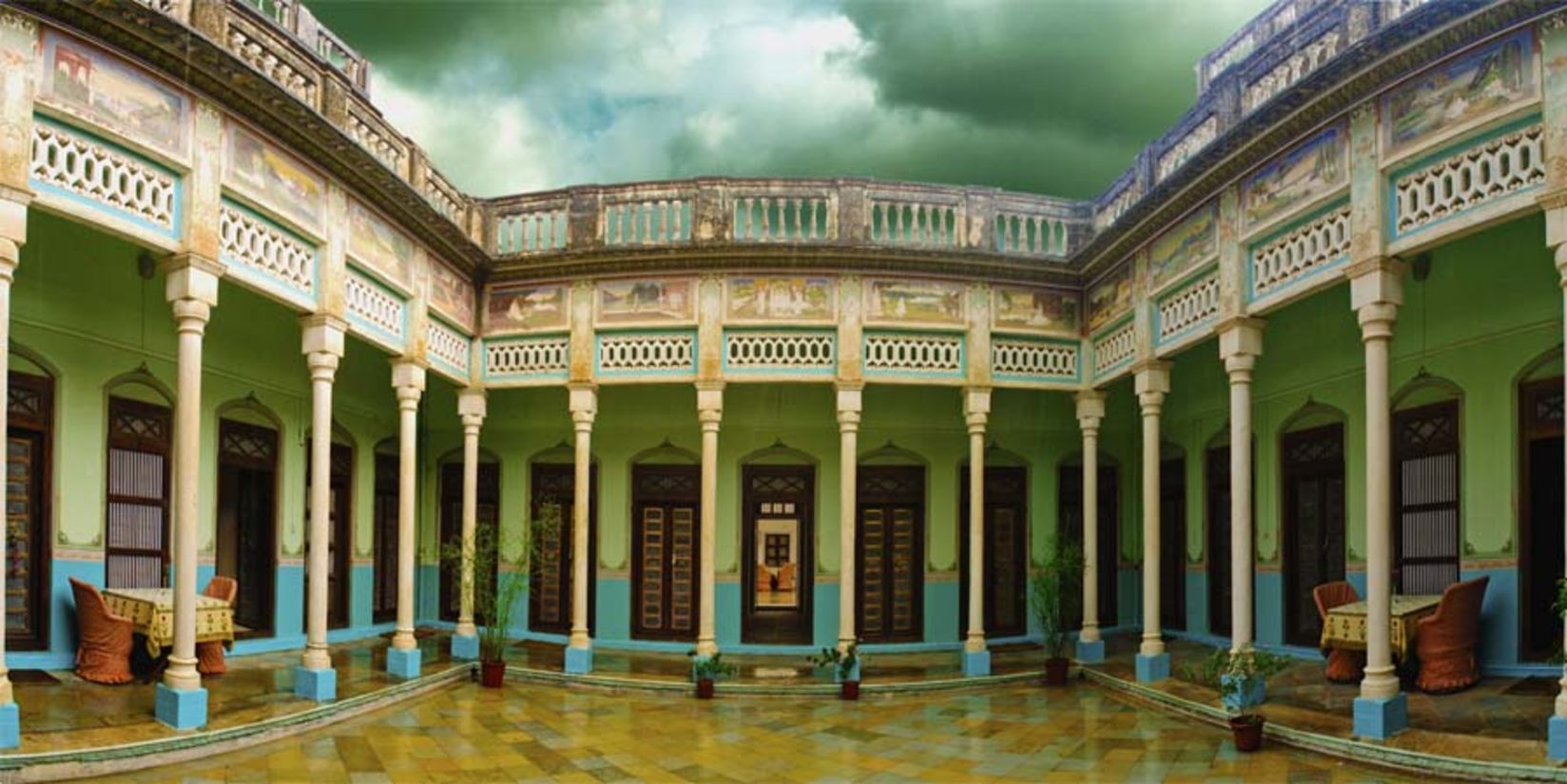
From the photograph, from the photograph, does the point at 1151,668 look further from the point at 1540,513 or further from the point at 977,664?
the point at 1540,513

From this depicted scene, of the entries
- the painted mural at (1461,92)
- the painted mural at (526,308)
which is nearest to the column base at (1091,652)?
the painted mural at (1461,92)

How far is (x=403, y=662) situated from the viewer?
1220cm

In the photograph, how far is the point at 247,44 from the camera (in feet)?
31.3

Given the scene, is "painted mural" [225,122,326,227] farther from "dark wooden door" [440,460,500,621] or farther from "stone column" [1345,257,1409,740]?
"stone column" [1345,257,1409,740]

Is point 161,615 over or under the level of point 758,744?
over

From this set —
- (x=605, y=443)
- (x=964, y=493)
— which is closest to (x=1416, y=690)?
(x=964, y=493)

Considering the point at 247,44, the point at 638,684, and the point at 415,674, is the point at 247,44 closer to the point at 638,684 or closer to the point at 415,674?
the point at 415,674

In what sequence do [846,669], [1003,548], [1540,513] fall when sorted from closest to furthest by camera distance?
[1540,513]
[846,669]
[1003,548]

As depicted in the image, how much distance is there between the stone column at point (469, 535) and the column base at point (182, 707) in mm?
4890

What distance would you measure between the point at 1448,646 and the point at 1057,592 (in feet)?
15.1

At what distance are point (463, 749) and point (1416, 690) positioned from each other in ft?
27.8

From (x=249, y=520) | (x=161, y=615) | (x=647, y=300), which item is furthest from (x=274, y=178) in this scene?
(x=249, y=520)

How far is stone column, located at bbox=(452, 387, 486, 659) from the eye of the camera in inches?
543

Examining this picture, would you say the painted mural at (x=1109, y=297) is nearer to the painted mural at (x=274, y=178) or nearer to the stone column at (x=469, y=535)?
the stone column at (x=469, y=535)
